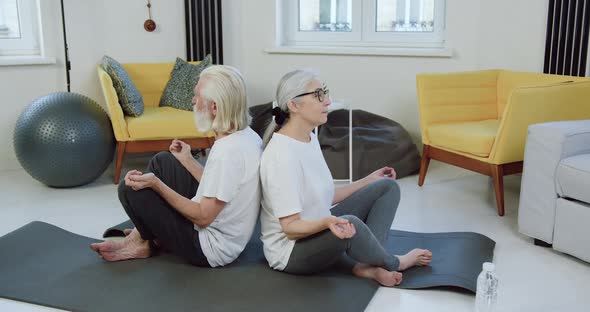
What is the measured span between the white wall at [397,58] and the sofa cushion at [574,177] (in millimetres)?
1464

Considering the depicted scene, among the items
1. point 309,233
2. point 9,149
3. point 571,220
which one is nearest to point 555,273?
point 571,220

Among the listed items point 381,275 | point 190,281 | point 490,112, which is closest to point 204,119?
point 190,281

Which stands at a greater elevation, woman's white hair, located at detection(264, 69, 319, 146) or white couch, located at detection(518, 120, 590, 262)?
woman's white hair, located at detection(264, 69, 319, 146)

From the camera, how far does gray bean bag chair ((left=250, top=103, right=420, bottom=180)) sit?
4.31m

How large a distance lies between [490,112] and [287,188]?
226 cm

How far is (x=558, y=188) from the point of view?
2977mm

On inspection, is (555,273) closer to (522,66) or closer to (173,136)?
(522,66)

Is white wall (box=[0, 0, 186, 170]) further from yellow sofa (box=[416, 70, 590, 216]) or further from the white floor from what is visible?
yellow sofa (box=[416, 70, 590, 216])

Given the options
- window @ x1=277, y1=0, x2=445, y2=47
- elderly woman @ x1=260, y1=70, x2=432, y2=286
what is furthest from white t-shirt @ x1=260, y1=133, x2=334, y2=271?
window @ x1=277, y1=0, x2=445, y2=47

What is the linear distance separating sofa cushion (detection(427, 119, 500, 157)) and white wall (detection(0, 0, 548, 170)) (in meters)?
0.59

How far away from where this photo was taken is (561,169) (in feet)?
9.66

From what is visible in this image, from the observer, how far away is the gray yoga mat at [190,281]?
2453 millimetres

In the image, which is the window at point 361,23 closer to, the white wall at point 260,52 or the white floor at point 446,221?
the white wall at point 260,52

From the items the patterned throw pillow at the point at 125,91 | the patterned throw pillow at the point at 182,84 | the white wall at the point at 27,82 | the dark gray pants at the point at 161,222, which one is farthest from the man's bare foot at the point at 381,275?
the white wall at the point at 27,82
